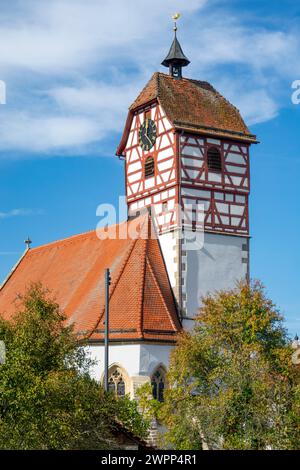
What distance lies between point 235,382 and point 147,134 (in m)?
18.5

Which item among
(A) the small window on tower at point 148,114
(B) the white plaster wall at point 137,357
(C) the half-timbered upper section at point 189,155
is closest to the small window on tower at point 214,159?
(C) the half-timbered upper section at point 189,155

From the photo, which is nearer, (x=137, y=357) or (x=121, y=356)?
(x=137, y=357)

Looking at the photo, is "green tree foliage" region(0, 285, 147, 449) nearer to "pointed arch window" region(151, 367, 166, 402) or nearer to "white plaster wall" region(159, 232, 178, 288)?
"pointed arch window" region(151, 367, 166, 402)

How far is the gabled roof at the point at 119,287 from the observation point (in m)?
42.9

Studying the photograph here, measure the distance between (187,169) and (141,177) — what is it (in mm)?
3213

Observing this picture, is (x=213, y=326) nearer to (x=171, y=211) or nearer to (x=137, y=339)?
(x=137, y=339)

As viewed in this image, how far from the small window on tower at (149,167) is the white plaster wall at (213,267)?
169 inches

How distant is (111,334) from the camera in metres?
42.8

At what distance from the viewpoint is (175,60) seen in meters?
50.1

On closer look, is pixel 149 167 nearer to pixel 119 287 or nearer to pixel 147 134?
pixel 147 134

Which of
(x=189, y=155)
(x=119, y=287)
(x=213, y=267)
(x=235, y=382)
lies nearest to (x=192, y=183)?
(x=189, y=155)

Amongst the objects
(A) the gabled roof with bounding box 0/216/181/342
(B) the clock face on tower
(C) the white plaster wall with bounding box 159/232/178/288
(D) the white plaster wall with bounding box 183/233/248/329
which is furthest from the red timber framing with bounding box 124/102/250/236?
(A) the gabled roof with bounding box 0/216/181/342

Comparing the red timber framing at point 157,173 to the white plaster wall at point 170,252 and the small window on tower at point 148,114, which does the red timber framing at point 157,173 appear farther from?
the white plaster wall at point 170,252

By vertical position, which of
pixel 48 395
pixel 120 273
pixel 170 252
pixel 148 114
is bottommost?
pixel 48 395
